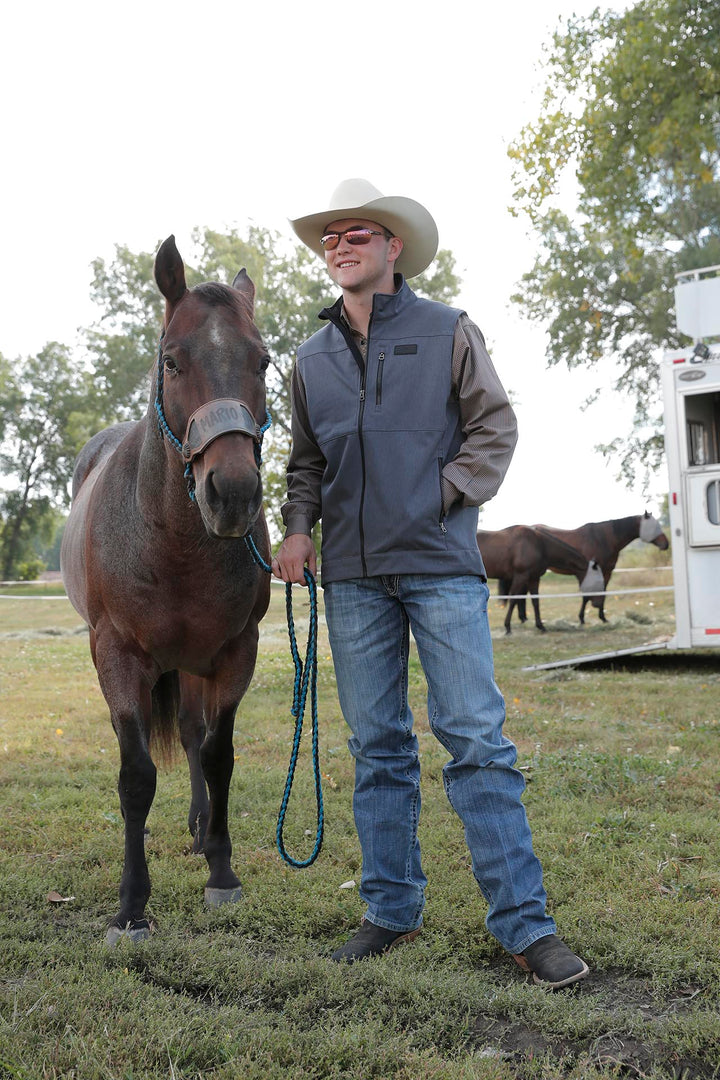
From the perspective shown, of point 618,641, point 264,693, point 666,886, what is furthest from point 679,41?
point 666,886

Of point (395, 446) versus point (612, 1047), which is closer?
point (612, 1047)

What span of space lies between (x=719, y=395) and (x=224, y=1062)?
27.6 feet

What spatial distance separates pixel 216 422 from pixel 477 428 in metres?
0.76

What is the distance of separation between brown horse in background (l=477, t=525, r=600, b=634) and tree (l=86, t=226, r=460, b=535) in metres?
6.59

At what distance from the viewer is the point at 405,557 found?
2584mm

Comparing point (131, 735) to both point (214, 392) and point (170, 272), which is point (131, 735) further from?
point (170, 272)

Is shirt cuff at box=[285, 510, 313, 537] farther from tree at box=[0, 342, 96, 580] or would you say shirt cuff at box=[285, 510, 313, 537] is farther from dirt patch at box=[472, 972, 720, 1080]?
tree at box=[0, 342, 96, 580]

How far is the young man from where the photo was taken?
2535 mm

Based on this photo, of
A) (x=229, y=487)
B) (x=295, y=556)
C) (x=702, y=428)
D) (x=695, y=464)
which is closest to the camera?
(x=229, y=487)

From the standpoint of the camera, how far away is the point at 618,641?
12508 mm

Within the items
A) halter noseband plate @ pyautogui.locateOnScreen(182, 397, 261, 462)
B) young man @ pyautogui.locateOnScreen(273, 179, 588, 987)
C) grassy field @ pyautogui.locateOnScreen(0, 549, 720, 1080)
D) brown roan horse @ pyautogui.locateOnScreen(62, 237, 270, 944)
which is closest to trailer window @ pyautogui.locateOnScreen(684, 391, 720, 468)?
grassy field @ pyautogui.locateOnScreen(0, 549, 720, 1080)

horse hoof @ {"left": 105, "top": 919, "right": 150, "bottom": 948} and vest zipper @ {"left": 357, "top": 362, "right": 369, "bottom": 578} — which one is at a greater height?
vest zipper @ {"left": 357, "top": 362, "right": 369, "bottom": 578}

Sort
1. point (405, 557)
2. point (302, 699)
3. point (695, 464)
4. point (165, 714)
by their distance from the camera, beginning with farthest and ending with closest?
point (695, 464), point (165, 714), point (302, 699), point (405, 557)

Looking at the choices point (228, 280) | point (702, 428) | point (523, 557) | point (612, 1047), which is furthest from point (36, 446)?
point (612, 1047)
